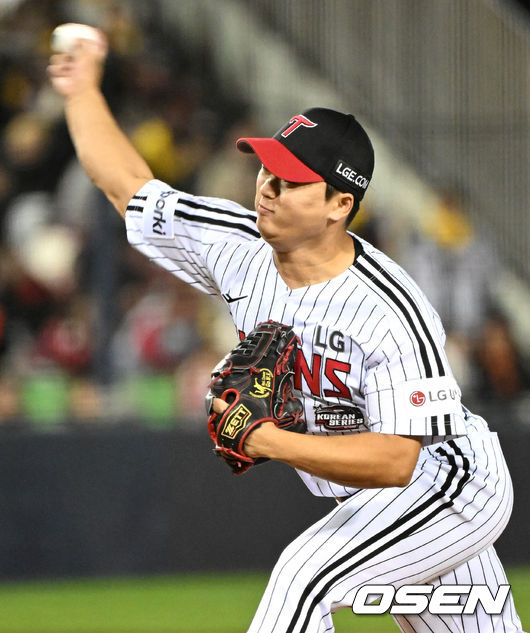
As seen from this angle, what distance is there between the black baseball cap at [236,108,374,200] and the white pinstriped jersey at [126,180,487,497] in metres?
0.26

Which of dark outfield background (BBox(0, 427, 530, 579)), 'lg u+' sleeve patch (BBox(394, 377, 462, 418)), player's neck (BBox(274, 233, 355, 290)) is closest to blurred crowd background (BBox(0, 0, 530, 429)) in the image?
dark outfield background (BBox(0, 427, 530, 579))

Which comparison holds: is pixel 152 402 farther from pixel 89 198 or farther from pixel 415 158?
pixel 415 158

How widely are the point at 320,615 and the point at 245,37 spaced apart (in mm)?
8881

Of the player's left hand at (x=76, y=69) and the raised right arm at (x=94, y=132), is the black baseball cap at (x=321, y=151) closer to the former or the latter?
the raised right arm at (x=94, y=132)

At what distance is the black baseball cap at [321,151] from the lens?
12.1 feet

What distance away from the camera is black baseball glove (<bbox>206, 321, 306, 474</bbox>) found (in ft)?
11.3

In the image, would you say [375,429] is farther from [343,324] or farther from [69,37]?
[69,37]

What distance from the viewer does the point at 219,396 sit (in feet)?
11.5

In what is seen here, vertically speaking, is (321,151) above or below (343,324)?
above

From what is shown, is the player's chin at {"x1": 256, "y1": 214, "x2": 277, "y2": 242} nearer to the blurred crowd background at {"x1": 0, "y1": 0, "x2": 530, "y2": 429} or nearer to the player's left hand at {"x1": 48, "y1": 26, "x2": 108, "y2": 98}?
the player's left hand at {"x1": 48, "y1": 26, "x2": 108, "y2": 98}

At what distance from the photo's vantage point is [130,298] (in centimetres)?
819

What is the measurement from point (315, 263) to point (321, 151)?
36cm

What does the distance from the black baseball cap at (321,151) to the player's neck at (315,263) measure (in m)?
0.19

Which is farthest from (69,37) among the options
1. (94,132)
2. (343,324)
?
(343,324)
